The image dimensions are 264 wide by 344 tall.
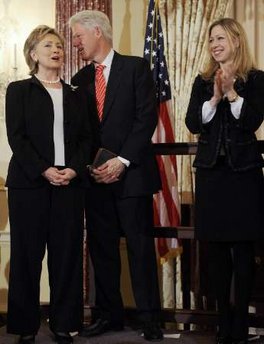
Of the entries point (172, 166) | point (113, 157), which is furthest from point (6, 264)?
point (113, 157)

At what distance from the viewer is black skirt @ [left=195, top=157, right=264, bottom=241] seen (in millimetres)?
2723

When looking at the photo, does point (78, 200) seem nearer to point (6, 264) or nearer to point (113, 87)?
point (113, 87)

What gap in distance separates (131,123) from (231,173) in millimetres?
618

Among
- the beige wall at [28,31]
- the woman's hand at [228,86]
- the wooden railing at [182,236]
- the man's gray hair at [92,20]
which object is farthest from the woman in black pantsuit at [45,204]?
the beige wall at [28,31]

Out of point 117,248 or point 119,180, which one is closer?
point 119,180

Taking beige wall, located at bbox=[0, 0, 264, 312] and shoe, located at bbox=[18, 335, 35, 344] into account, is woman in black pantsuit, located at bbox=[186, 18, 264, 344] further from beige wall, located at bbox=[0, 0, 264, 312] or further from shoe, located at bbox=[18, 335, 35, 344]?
beige wall, located at bbox=[0, 0, 264, 312]

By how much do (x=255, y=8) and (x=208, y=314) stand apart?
293cm

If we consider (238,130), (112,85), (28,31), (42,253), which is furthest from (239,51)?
(28,31)

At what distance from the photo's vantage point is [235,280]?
2.76 meters

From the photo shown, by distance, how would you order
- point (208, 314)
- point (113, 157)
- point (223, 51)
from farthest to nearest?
point (208, 314), point (113, 157), point (223, 51)

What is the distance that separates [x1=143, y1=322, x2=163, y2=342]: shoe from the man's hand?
28.9 inches

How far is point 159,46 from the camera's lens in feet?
15.1

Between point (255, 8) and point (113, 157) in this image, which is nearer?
point (113, 157)

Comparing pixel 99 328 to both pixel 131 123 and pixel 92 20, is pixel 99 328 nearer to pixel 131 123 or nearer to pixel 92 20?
pixel 131 123
